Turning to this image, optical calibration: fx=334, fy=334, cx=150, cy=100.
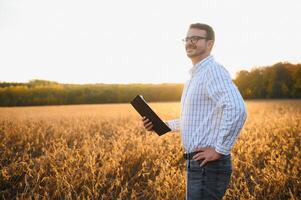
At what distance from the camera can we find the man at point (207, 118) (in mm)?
2166

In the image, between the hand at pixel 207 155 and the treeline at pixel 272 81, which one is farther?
the treeline at pixel 272 81

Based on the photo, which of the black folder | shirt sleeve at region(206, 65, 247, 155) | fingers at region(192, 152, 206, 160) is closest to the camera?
shirt sleeve at region(206, 65, 247, 155)

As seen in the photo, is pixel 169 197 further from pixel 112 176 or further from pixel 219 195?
pixel 219 195

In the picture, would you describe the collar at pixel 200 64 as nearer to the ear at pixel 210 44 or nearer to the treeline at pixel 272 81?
the ear at pixel 210 44

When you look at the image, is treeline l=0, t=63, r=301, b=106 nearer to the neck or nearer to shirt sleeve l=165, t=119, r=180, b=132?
shirt sleeve l=165, t=119, r=180, b=132

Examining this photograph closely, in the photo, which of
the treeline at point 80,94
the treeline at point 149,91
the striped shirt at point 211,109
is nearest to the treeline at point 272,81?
the treeline at point 149,91

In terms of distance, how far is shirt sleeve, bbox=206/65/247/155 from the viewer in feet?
6.99

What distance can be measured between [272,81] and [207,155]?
53.0 metres

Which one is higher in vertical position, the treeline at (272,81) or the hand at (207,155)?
the treeline at (272,81)

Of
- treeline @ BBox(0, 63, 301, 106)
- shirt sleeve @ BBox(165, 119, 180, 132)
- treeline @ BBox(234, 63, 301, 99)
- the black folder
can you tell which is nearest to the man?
the black folder

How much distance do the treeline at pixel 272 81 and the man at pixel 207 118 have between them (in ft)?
153

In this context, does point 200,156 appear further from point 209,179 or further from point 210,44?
point 210,44

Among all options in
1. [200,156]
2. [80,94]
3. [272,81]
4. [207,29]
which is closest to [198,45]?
[207,29]

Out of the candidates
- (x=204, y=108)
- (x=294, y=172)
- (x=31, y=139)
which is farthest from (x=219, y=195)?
(x=31, y=139)
